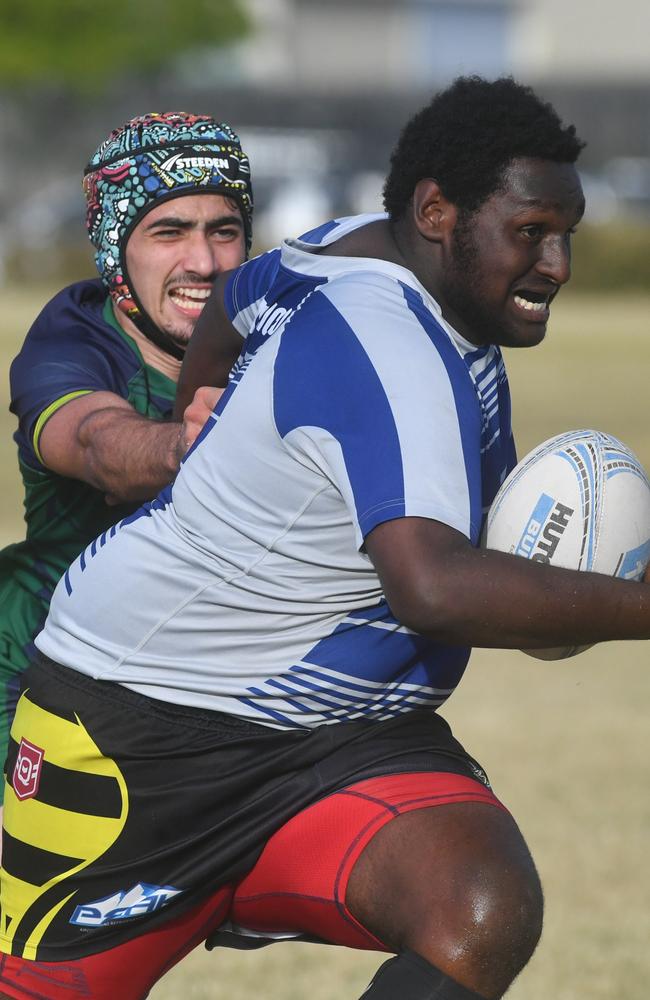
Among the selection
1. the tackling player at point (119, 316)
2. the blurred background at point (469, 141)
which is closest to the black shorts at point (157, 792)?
the tackling player at point (119, 316)

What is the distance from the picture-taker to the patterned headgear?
421 centimetres

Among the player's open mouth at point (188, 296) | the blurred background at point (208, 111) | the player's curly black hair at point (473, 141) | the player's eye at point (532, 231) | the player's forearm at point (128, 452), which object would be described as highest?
the player's curly black hair at point (473, 141)

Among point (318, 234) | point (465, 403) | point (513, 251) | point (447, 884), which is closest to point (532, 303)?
point (513, 251)

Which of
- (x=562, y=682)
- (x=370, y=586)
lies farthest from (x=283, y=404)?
(x=562, y=682)

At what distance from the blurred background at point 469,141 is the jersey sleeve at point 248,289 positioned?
0.49 meters

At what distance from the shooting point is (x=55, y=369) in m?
3.91

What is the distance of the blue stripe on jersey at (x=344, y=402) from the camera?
2.70 metres

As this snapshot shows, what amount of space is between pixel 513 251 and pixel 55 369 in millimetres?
1409

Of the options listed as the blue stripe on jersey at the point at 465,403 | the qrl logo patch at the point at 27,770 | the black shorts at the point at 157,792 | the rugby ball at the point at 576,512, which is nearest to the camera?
the blue stripe on jersey at the point at 465,403

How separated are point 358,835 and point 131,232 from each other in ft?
6.35

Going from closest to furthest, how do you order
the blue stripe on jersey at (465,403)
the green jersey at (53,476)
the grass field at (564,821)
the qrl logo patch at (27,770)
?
the blue stripe on jersey at (465,403) < the qrl logo patch at (27,770) < the green jersey at (53,476) < the grass field at (564,821)

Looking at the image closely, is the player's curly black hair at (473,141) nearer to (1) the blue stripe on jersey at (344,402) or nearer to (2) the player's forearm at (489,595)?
(1) the blue stripe on jersey at (344,402)

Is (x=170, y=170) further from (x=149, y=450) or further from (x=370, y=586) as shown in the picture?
(x=370, y=586)

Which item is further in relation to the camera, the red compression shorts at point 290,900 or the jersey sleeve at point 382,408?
the red compression shorts at point 290,900
